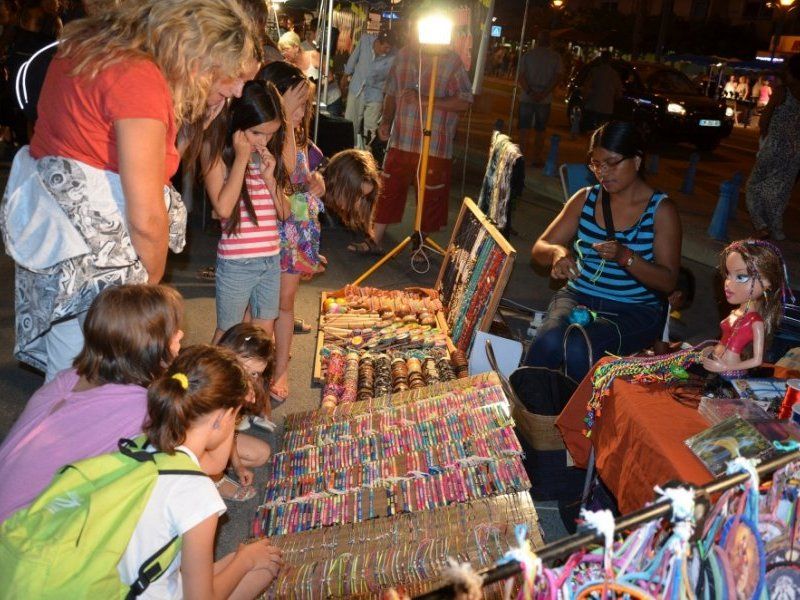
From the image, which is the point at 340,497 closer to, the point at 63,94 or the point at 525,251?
the point at 63,94

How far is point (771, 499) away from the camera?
5.95ft

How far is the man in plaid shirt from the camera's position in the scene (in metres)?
7.03

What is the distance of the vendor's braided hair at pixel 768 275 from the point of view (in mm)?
2762

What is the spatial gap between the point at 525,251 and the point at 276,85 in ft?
14.5

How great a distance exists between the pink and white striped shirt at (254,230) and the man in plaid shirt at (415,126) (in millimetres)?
3235

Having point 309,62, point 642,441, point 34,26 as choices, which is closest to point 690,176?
point 309,62

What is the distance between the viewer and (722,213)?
8.46m

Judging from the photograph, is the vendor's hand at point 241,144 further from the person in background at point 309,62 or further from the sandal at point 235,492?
the person in background at point 309,62

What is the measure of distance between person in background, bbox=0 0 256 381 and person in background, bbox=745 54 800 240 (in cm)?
634

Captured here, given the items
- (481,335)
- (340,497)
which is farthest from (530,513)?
(481,335)

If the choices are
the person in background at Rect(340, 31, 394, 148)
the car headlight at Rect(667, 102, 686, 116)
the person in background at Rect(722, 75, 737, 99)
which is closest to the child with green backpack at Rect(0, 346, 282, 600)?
the person in background at Rect(340, 31, 394, 148)

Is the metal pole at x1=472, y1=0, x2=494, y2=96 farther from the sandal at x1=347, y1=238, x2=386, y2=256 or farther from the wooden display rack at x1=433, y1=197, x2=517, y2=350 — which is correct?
the wooden display rack at x1=433, y1=197, x2=517, y2=350

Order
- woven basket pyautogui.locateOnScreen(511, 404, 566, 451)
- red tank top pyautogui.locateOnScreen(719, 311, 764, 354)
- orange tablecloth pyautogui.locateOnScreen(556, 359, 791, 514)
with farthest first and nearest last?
woven basket pyautogui.locateOnScreen(511, 404, 566, 451)
red tank top pyautogui.locateOnScreen(719, 311, 764, 354)
orange tablecloth pyautogui.locateOnScreen(556, 359, 791, 514)

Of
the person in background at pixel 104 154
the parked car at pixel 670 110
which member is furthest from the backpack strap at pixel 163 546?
the parked car at pixel 670 110
